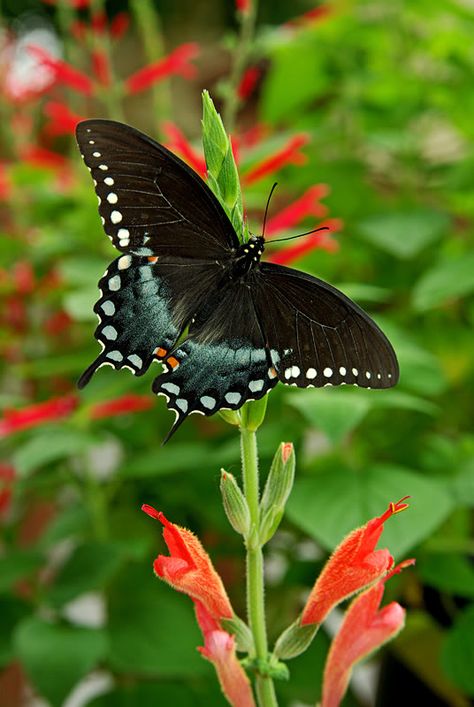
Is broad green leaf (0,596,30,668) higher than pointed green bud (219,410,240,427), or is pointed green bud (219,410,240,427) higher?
pointed green bud (219,410,240,427)

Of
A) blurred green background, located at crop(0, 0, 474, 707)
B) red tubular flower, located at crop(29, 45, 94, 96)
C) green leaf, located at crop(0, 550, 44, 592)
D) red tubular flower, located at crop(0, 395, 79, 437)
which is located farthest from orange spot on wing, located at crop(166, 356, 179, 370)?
red tubular flower, located at crop(29, 45, 94, 96)

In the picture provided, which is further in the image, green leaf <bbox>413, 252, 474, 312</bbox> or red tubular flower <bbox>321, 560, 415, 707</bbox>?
green leaf <bbox>413, 252, 474, 312</bbox>

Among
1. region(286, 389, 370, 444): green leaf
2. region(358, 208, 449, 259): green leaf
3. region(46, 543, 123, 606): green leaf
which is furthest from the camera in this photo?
region(358, 208, 449, 259): green leaf

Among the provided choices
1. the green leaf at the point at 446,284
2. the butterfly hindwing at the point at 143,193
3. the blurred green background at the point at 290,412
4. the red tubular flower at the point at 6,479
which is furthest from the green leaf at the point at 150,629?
the butterfly hindwing at the point at 143,193

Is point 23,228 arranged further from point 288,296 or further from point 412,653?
point 288,296

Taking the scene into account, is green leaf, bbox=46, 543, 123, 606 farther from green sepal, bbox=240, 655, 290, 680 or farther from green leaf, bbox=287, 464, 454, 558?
green sepal, bbox=240, 655, 290, 680
